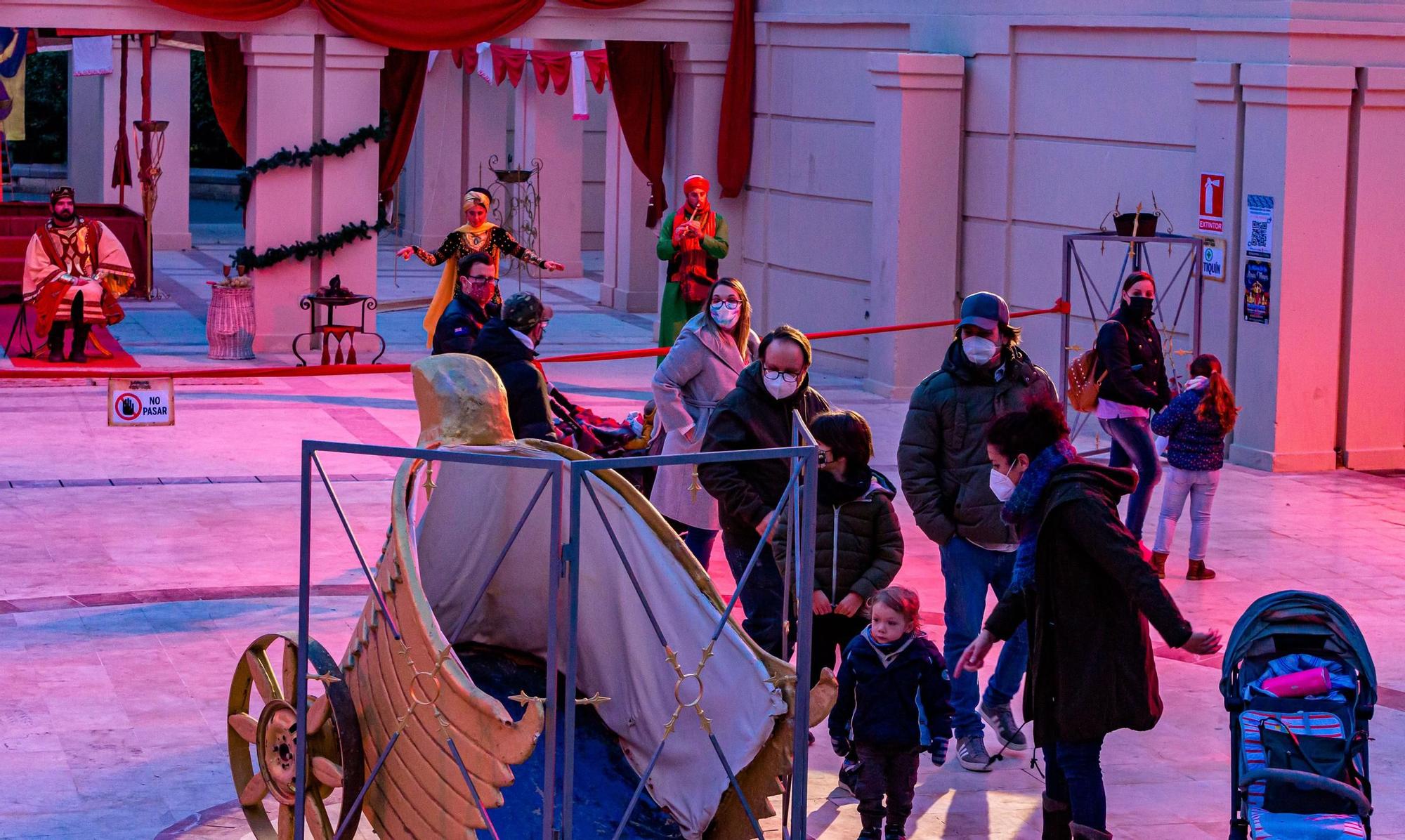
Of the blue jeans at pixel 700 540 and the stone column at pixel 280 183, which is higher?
the stone column at pixel 280 183

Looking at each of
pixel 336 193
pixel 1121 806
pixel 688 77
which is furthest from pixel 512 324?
pixel 688 77

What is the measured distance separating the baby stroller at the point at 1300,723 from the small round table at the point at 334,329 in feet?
39.5

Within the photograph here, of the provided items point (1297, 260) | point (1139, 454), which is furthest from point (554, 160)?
point (1139, 454)

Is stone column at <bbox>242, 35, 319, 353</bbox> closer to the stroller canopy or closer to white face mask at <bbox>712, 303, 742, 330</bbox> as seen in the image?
white face mask at <bbox>712, 303, 742, 330</bbox>

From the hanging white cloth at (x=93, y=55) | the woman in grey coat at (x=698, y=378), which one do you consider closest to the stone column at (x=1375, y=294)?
the woman in grey coat at (x=698, y=378)

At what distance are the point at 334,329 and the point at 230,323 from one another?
45.4 inches

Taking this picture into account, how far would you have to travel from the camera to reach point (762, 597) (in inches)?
291

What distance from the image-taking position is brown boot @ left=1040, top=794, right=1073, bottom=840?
6.19 m

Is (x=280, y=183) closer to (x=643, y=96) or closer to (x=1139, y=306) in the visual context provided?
(x=643, y=96)

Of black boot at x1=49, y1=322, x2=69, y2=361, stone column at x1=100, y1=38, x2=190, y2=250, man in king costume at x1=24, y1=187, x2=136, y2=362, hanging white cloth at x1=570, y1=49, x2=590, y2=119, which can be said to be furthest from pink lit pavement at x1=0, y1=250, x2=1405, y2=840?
stone column at x1=100, y1=38, x2=190, y2=250

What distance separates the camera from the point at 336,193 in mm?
18391

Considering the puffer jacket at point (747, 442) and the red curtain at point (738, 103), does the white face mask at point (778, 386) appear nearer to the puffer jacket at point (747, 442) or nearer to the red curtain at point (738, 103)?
the puffer jacket at point (747, 442)

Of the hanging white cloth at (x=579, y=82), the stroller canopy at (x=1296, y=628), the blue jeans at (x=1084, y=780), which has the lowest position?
the blue jeans at (x=1084, y=780)

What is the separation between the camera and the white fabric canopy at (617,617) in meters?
5.55
